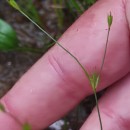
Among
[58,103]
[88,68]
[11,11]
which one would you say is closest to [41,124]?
[58,103]

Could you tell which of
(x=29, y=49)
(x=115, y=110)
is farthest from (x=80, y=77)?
(x=29, y=49)

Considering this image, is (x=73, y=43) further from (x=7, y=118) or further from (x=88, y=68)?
(x=7, y=118)

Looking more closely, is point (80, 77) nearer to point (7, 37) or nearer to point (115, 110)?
point (115, 110)

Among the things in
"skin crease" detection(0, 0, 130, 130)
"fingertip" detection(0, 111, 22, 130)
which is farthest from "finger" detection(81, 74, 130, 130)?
"fingertip" detection(0, 111, 22, 130)

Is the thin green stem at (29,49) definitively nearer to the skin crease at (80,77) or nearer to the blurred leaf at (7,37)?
the blurred leaf at (7,37)

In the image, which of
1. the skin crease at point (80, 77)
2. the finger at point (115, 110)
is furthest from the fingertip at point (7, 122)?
the finger at point (115, 110)

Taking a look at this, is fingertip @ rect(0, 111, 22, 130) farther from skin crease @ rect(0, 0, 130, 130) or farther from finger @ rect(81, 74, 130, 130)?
finger @ rect(81, 74, 130, 130)
